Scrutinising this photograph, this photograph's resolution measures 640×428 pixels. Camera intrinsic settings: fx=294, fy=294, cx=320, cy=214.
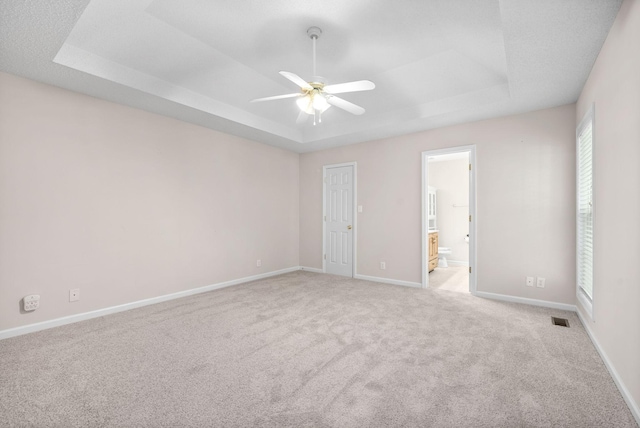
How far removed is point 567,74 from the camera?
2.80 m

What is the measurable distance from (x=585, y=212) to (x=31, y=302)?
5.72 metres

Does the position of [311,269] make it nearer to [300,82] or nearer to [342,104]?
[342,104]

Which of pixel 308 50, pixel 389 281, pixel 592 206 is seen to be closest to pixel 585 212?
pixel 592 206

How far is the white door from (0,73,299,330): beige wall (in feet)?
4.90

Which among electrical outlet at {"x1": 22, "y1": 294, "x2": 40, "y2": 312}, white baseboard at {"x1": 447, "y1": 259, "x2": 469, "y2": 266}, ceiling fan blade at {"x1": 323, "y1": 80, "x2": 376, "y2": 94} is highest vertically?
ceiling fan blade at {"x1": 323, "y1": 80, "x2": 376, "y2": 94}

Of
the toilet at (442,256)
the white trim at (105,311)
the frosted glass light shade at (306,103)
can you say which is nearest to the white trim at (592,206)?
the frosted glass light shade at (306,103)

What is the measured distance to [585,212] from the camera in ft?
10.2

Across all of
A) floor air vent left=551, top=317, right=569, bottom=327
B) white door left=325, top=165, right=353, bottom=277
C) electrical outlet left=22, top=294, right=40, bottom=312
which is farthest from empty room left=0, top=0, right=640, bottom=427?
white door left=325, top=165, right=353, bottom=277

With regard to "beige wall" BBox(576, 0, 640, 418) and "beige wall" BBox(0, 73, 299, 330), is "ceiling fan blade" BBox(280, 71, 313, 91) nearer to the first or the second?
"beige wall" BBox(576, 0, 640, 418)

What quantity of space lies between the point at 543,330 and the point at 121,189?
4.87 meters

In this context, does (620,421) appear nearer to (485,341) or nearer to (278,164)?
(485,341)

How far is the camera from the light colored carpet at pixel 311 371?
1.68 metres

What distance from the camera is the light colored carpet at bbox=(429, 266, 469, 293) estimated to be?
4648 millimetres

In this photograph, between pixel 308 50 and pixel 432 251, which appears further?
pixel 432 251
